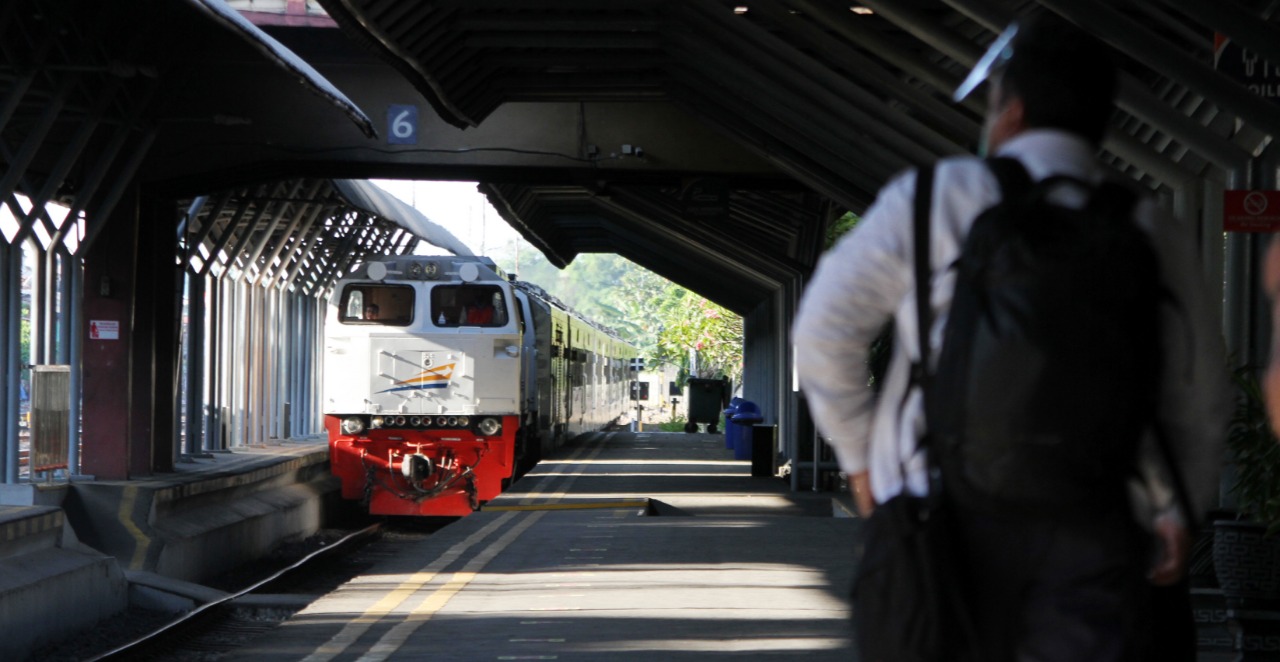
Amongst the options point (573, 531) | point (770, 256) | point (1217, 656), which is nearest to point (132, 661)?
point (573, 531)

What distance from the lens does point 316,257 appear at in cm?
2852

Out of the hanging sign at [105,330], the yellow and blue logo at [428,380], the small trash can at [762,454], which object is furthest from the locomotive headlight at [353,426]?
the small trash can at [762,454]

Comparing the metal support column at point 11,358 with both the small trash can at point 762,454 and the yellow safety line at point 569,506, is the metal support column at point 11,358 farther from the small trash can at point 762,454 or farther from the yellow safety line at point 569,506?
the small trash can at point 762,454

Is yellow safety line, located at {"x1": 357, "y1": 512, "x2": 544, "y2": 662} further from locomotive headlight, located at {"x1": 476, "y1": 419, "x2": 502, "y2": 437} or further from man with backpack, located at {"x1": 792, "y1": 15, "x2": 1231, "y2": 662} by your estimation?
locomotive headlight, located at {"x1": 476, "y1": 419, "x2": 502, "y2": 437}

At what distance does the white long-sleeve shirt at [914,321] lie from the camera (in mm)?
2811

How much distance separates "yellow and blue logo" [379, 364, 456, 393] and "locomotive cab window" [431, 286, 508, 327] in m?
0.57

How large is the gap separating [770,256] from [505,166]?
4.27 meters

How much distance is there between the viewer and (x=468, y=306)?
19.5m

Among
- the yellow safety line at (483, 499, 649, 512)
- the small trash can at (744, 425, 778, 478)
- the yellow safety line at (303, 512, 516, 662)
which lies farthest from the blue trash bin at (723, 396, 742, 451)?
the yellow safety line at (303, 512, 516, 662)

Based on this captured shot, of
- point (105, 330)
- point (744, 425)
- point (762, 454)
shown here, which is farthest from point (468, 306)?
point (744, 425)

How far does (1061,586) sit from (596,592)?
6.35 m

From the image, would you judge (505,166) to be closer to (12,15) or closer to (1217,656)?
(12,15)

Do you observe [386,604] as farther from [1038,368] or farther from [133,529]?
[133,529]

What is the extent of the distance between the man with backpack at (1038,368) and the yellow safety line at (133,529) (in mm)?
13286
